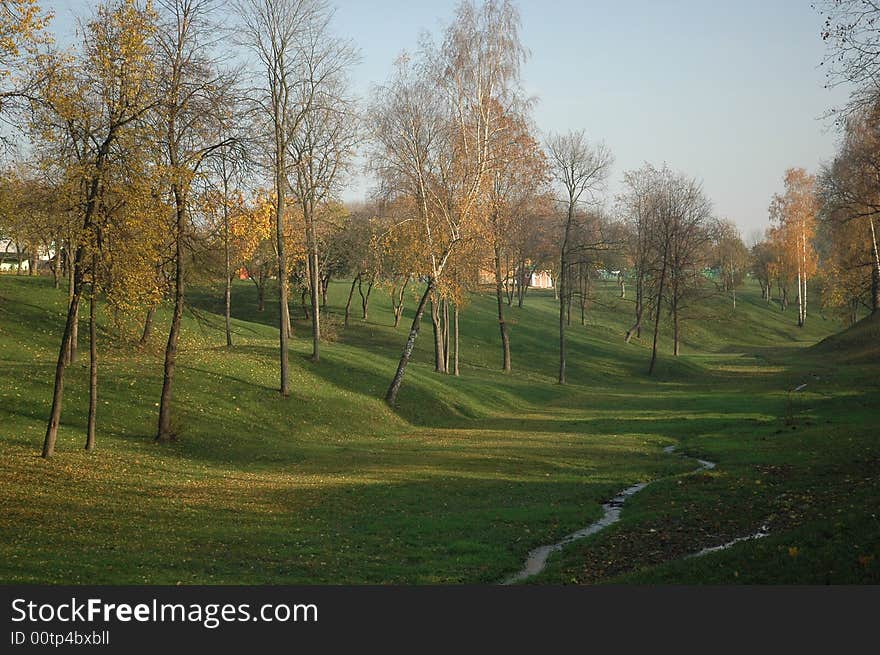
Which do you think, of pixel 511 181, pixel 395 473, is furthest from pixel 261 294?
pixel 395 473

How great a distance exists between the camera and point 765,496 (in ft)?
67.9

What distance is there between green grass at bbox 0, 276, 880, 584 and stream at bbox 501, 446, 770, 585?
32 cm

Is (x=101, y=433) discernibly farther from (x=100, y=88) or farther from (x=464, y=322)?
(x=464, y=322)

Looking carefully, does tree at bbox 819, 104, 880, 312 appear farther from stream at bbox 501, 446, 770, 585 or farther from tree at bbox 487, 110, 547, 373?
stream at bbox 501, 446, 770, 585

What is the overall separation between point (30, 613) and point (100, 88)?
16192 millimetres

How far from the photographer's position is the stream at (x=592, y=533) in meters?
15.4

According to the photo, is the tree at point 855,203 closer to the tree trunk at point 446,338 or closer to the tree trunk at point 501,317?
the tree trunk at point 501,317

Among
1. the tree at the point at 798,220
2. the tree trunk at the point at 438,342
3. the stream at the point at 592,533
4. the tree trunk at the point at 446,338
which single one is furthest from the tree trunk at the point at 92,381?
the tree at the point at 798,220

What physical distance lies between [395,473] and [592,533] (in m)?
9.64

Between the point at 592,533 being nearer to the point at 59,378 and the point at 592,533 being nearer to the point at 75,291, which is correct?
the point at 75,291

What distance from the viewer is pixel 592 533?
18500 mm

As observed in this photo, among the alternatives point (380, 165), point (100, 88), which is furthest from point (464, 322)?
point (100, 88)

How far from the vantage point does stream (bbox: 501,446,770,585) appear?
15.4m

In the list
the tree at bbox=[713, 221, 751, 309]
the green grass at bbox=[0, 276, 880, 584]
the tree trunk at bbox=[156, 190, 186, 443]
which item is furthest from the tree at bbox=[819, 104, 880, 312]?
the tree at bbox=[713, 221, 751, 309]
